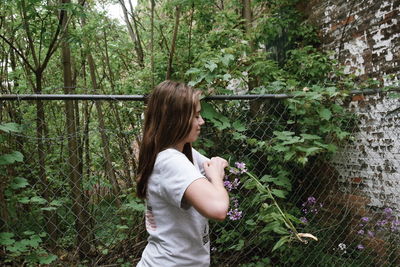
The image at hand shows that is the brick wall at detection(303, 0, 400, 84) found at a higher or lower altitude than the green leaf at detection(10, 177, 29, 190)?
higher

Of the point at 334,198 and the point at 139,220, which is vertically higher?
the point at 139,220

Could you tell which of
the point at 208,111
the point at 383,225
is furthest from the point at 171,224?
the point at 383,225

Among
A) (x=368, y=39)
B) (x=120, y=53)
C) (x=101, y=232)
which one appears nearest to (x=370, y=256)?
A: (x=368, y=39)

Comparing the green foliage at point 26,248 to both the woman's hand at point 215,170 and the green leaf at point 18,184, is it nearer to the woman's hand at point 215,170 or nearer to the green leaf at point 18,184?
the green leaf at point 18,184

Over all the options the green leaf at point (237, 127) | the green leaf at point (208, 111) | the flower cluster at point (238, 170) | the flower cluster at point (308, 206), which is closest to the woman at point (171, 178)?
the flower cluster at point (238, 170)

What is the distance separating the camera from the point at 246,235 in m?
3.14

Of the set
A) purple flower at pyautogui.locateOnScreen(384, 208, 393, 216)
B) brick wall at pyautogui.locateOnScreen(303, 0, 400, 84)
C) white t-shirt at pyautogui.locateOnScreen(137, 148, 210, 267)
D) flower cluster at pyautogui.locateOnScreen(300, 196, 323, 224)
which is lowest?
purple flower at pyautogui.locateOnScreen(384, 208, 393, 216)

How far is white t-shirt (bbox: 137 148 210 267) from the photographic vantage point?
1323 mm

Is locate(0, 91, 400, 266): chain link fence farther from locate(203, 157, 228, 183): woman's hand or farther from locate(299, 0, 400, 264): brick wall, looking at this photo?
locate(203, 157, 228, 183): woman's hand

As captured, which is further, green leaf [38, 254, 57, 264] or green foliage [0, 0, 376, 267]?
green foliage [0, 0, 376, 267]

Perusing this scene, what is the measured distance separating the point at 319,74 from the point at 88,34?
9.55 feet

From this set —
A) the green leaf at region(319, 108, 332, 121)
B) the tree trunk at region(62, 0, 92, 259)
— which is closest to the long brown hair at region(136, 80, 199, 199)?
the tree trunk at region(62, 0, 92, 259)

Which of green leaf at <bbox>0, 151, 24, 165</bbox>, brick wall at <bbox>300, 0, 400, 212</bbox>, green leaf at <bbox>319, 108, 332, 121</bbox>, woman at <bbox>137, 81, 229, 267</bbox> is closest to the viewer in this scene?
woman at <bbox>137, 81, 229, 267</bbox>

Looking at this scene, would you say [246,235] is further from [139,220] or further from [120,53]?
[120,53]
